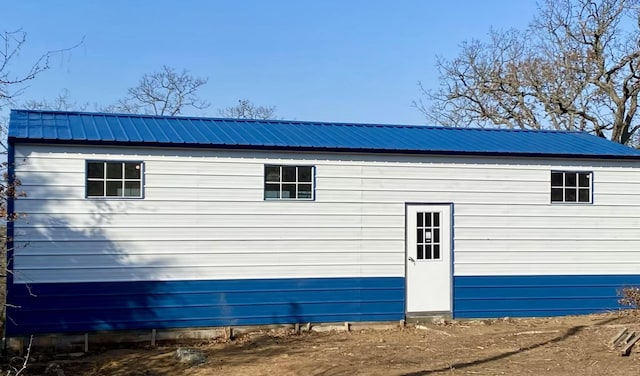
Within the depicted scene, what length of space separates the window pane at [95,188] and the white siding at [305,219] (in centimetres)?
12

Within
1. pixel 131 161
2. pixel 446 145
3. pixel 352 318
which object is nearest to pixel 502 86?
pixel 446 145

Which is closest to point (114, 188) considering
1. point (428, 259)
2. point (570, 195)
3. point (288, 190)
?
point (288, 190)

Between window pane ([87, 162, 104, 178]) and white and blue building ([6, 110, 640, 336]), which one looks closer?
white and blue building ([6, 110, 640, 336])

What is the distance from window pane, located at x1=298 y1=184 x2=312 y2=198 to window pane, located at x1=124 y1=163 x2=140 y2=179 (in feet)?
7.84

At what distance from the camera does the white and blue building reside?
9.02 metres

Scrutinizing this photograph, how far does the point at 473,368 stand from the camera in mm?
7523

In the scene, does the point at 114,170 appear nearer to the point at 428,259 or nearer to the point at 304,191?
the point at 304,191

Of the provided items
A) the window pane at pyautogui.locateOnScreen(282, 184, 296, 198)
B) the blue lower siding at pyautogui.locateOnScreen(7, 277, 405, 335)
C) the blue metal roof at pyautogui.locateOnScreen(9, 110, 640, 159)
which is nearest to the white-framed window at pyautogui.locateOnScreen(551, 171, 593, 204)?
the blue metal roof at pyautogui.locateOnScreen(9, 110, 640, 159)

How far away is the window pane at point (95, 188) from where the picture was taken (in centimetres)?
914

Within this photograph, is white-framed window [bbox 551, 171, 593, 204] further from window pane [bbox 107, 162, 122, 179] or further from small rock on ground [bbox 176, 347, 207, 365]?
window pane [bbox 107, 162, 122, 179]

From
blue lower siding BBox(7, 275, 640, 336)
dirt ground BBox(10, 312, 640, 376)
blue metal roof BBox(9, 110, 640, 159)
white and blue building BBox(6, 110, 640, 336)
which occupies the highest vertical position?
blue metal roof BBox(9, 110, 640, 159)

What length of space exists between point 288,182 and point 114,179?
253 centimetres

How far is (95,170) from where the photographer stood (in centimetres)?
916

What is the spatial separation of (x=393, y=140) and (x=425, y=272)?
87.8 inches
